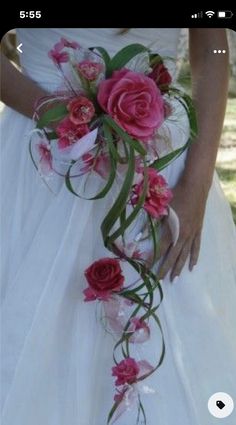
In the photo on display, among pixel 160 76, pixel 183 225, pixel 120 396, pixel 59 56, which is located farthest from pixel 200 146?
pixel 120 396

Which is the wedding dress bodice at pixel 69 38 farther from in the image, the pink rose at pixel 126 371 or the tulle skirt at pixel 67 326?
the pink rose at pixel 126 371

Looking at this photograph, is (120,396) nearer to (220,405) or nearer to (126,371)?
(126,371)

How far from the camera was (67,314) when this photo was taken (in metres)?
1.55

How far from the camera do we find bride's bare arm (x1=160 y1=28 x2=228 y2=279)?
1.61m

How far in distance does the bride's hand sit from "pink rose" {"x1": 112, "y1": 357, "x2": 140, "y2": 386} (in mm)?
170

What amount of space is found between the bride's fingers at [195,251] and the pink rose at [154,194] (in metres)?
0.24

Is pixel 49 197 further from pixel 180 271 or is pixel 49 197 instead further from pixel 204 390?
pixel 204 390

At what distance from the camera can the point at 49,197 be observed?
1.57m

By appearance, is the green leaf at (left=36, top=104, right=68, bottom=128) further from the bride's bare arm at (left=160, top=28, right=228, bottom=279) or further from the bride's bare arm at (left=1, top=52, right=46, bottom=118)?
the bride's bare arm at (left=160, top=28, right=228, bottom=279)

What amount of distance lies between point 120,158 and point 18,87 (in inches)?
9.2
